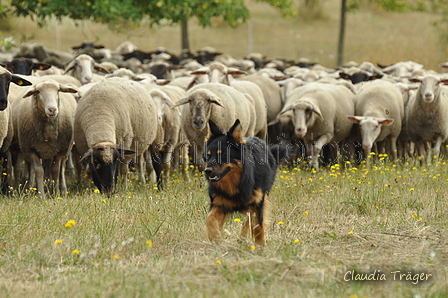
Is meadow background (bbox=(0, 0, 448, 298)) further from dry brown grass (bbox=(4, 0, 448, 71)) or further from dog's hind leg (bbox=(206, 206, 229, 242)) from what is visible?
dry brown grass (bbox=(4, 0, 448, 71))

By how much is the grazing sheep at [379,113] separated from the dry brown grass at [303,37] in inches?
606

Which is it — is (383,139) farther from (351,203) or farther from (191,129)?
(351,203)

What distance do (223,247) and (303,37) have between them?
109 ft

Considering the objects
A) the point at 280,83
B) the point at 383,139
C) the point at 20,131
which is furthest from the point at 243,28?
the point at 20,131

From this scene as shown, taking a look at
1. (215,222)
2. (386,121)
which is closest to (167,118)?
(386,121)

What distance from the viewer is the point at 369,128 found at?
10617mm

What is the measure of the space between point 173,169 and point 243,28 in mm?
29370

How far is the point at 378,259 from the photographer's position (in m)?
4.49

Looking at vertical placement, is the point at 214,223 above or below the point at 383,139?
above

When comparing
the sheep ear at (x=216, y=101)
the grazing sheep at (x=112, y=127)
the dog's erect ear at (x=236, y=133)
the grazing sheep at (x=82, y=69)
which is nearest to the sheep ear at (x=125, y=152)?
the grazing sheep at (x=112, y=127)

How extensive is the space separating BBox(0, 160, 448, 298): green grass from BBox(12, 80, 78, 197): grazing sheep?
137 cm

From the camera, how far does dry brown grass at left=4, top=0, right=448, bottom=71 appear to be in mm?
28484

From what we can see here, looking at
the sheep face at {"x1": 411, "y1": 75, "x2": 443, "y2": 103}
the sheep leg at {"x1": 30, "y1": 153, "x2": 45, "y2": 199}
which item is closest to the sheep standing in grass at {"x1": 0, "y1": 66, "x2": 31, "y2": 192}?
the sheep leg at {"x1": 30, "y1": 153, "x2": 45, "y2": 199}

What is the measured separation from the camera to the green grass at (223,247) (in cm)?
383
